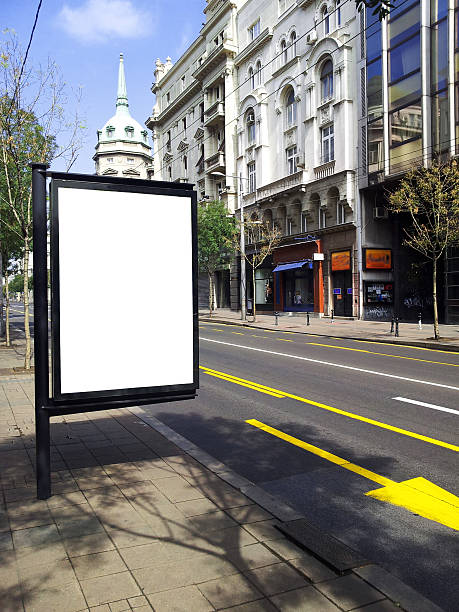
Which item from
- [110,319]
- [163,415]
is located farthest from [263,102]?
[110,319]

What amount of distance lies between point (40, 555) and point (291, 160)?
36295mm

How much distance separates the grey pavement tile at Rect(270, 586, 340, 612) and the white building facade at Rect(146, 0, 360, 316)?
28088mm

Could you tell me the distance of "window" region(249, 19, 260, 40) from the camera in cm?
4156

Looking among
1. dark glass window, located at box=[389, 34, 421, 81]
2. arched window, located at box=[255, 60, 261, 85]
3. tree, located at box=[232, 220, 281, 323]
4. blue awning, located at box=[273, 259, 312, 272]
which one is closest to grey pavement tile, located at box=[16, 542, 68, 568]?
dark glass window, located at box=[389, 34, 421, 81]

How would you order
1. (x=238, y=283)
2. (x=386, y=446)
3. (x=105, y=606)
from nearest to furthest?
(x=105, y=606), (x=386, y=446), (x=238, y=283)

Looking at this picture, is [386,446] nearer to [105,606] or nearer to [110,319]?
[110,319]

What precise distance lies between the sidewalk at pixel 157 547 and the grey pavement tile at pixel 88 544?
14 millimetres

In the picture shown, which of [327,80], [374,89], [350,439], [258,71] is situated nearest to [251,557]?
[350,439]

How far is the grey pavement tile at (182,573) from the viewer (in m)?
3.23

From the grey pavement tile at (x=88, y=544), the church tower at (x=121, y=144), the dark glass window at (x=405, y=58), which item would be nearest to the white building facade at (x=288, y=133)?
the dark glass window at (x=405, y=58)

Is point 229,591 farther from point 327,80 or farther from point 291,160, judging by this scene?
point 291,160

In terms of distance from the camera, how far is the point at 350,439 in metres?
6.62

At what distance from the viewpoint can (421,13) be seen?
2514 cm

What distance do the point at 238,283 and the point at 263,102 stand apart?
579 inches
